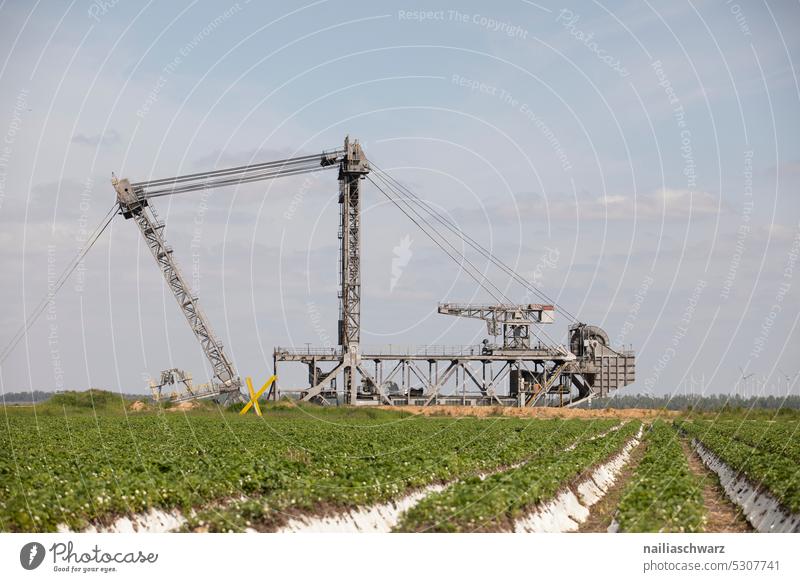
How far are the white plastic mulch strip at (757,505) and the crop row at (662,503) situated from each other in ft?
5.56

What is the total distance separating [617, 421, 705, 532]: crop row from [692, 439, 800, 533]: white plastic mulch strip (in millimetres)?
1696

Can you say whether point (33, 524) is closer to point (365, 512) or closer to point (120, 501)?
point (120, 501)

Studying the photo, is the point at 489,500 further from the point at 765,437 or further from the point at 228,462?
the point at 765,437

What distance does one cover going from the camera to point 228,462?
31734 mm

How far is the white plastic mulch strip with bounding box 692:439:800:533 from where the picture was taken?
25.7 m

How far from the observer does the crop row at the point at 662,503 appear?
2239 cm

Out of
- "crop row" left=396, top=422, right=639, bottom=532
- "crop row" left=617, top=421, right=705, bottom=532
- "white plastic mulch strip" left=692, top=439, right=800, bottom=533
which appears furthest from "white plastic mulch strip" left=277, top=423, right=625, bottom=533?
"white plastic mulch strip" left=692, top=439, right=800, bottom=533

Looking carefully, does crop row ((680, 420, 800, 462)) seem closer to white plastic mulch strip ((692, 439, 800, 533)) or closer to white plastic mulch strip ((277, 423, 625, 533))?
white plastic mulch strip ((692, 439, 800, 533))

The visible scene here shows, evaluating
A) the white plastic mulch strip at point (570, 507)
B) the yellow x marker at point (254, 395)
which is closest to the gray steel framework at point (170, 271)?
the yellow x marker at point (254, 395)

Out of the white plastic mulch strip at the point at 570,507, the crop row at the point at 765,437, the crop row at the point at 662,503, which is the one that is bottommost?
the white plastic mulch strip at the point at 570,507

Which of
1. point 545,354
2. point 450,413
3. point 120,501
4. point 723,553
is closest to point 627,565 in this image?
point 723,553

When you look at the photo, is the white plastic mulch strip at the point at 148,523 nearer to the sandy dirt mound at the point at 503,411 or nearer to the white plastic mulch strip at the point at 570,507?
the white plastic mulch strip at the point at 570,507

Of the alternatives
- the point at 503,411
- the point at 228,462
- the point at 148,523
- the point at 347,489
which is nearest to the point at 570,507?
the point at 347,489

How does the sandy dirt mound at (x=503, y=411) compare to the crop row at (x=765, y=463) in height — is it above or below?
above
